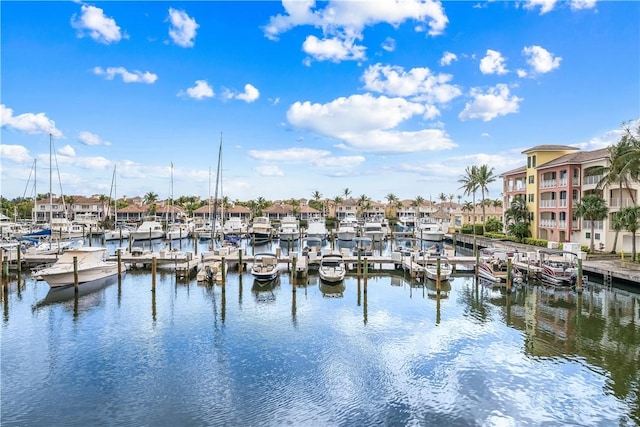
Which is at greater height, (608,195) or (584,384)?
(608,195)

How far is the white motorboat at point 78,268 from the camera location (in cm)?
3431

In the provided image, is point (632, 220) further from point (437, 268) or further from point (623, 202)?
point (437, 268)

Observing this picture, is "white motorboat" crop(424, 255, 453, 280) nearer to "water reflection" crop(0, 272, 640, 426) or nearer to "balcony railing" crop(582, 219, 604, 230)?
"water reflection" crop(0, 272, 640, 426)

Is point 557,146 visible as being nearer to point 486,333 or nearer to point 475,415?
point 486,333

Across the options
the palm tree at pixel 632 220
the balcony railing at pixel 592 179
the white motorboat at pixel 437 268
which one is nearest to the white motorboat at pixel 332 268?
the white motorboat at pixel 437 268

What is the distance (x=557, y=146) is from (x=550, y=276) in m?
29.4

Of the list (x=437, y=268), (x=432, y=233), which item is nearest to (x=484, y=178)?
(x=432, y=233)

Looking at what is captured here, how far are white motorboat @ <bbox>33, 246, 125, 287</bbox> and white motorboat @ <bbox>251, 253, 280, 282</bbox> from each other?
43.5ft

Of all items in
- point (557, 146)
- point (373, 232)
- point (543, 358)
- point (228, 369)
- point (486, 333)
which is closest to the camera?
point (228, 369)

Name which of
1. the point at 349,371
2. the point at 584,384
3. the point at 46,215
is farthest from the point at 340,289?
the point at 46,215

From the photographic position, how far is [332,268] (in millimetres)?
39906

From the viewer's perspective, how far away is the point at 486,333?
84.2ft

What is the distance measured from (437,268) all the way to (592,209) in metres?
23.1

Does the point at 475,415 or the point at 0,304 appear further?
the point at 0,304
